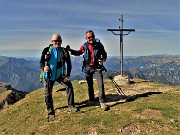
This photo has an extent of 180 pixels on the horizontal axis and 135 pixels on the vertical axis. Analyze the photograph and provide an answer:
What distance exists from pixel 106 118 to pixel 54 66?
4050 millimetres

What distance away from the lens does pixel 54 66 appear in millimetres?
15891

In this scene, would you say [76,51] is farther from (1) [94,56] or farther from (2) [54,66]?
(2) [54,66]

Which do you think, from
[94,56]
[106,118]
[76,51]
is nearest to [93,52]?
[94,56]

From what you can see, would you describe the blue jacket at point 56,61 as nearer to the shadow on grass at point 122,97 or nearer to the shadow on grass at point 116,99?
the shadow on grass at point 116,99

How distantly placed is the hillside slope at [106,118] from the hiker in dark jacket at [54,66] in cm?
124

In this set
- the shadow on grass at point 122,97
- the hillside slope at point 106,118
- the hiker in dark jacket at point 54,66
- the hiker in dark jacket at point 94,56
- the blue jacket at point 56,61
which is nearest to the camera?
the hillside slope at point 106,118

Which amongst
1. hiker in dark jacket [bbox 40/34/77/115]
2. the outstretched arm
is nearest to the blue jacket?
hiker in dark jacket [bbox 40/34/77/115]

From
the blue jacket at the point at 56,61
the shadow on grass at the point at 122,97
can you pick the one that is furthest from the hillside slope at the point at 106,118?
the blue jacket at the point at 56,61

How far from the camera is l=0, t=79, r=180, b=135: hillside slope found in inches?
547

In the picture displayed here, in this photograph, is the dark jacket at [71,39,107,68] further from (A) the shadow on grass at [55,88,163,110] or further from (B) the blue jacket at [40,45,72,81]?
(A) the shadow on grass at [55,88,163,110]

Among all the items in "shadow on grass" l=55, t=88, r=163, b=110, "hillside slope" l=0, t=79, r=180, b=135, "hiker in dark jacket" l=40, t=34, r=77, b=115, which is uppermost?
"hiker in dark jacket" l=40, t=34, r=77, b=115

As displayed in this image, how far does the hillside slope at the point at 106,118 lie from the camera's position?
13.9 m

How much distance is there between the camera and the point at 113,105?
1736 centimetres

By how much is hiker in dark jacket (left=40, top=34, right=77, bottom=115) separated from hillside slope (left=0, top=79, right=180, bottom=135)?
1236mm
